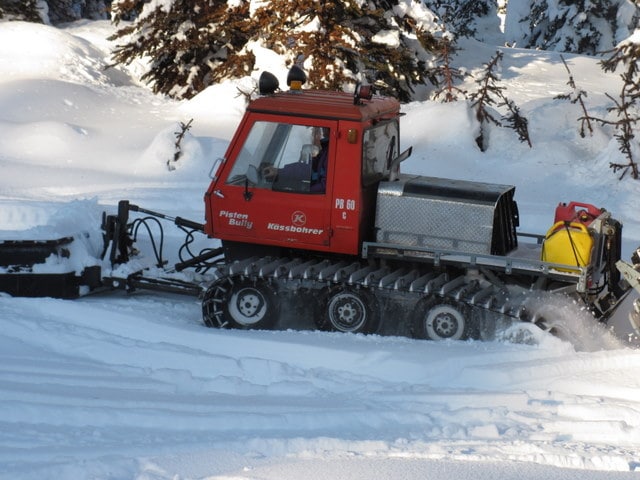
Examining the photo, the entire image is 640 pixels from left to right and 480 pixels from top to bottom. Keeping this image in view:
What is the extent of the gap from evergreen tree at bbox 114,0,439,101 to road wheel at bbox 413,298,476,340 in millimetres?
8989

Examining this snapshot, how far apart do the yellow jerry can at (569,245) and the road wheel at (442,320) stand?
814mm

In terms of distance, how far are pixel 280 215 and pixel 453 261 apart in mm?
1468

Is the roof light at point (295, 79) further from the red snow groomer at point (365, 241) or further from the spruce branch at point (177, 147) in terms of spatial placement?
the spruce branch at point (177, 147)

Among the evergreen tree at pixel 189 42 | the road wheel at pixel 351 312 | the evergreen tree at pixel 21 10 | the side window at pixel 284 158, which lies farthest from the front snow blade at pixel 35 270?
the evergreen tree at pixel 21 10

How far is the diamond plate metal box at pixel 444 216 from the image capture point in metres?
8.05

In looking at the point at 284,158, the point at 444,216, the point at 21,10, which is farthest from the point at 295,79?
the point at 21,10

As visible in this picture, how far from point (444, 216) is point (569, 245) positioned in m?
1.01

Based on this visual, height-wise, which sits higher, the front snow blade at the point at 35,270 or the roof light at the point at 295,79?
the roof light at the point at 295,79

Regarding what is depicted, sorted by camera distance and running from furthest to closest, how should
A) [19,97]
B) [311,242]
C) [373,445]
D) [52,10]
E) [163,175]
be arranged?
[52,10], [19,97], [163,175], [311,242], [373,445]

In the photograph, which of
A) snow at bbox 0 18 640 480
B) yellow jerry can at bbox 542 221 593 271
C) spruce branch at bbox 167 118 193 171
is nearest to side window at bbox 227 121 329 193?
snow at bbox 0 18 640 480

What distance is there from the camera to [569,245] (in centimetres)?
787

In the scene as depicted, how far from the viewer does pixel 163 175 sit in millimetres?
14562

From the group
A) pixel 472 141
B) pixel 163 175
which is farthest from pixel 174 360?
pixel 472 141

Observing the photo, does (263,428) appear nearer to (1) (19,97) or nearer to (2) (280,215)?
(2) (280,215)
